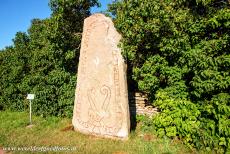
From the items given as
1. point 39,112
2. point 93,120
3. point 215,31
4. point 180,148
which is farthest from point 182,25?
point 39,112

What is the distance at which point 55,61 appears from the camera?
38.9 ft

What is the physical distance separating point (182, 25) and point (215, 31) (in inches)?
39.0

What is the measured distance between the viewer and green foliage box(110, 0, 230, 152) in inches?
287

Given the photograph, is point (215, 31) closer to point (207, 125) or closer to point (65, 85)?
point (207, 125)

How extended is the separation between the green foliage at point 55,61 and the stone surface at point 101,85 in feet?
6.76

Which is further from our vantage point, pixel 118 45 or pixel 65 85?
pixel 65 85

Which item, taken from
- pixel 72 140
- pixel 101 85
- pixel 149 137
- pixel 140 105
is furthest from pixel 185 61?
pixel 72 140

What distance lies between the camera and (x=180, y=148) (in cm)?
761

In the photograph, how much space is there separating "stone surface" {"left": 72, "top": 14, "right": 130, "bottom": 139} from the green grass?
441 mm

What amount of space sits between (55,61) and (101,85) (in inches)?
145

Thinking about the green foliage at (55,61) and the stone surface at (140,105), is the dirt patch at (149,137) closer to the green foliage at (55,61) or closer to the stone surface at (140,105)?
the stone surface at (140,105)

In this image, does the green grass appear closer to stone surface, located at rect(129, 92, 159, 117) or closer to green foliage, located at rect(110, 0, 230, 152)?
green foliage, located at rect(110, 0, 230, 152)

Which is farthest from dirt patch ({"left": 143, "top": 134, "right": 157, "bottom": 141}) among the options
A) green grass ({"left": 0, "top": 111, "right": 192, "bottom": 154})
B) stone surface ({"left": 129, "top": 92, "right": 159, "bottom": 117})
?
stone surface ({"left": 129, "top": 92, "right": 159, "bottom": 117})

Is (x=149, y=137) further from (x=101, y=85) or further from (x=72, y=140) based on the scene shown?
(x=72, y=140)
